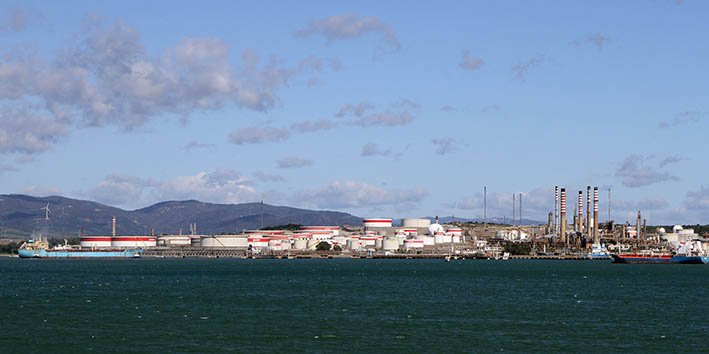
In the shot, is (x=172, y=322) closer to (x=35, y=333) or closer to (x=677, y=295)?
(x=35, y=333)

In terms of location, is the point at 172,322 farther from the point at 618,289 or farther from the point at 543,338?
the point at 618,289

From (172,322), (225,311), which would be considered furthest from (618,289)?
(172,322)

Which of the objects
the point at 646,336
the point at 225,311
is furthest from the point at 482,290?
the point at 646,336

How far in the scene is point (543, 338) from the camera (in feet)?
165

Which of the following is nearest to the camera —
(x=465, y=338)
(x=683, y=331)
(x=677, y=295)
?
(x=465, y=338)

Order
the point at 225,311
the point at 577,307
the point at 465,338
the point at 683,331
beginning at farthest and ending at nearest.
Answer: the point at 577,307
the point at 225,311
the point at 683,331
the point at 465,338

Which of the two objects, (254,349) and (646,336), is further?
(646,336)

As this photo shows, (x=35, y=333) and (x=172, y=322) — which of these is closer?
(x=35, y=333)

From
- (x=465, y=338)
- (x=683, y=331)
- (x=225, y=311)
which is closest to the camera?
(x=465, y=338)

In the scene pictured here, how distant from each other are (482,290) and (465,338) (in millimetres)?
42658

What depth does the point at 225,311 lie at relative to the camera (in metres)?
64.9

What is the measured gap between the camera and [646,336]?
51.9 meters

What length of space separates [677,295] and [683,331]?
34.8 meters

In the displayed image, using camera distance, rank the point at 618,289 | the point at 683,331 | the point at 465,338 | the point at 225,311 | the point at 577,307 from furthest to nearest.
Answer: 1. the point at 618,289
2. the point at 577,307
3. the point at 225,311
4. the point at 683,331
5. the point at 465,338
